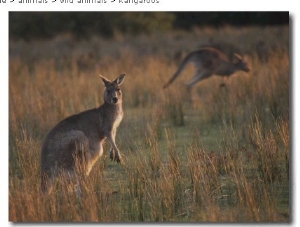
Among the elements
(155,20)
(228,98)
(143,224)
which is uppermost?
(155,20)

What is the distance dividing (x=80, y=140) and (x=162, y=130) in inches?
110

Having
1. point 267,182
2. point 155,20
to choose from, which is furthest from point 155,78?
point 267,182

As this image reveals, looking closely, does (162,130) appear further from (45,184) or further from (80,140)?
(45,184)

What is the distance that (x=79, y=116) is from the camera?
6832mm

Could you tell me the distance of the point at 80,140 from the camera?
6453mm

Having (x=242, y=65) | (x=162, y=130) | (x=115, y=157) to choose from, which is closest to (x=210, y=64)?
(x=242, y=65)

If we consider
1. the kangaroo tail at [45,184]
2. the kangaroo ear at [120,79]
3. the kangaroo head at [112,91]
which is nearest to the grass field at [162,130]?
the kangaroo tail at [45,184]

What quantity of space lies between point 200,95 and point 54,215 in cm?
570

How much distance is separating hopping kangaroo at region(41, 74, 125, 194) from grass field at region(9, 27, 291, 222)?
0.13 meters

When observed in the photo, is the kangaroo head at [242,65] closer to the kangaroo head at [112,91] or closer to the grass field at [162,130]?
the grass field at [162,130]

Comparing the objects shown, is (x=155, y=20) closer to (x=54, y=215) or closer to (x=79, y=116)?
(x=79, y=116)

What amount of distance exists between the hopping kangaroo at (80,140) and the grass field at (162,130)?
0.42ft

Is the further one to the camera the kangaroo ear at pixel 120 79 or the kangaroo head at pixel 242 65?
the kangaroo head at pixel 242 65

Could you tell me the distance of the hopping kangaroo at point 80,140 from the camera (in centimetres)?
629
